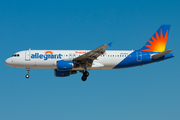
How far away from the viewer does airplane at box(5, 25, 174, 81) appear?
4797cm

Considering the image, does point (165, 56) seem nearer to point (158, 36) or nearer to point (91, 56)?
point (158, 36)

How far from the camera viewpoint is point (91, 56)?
48.2 m

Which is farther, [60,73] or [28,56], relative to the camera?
[60,73]

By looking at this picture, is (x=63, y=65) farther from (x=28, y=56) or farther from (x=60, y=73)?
(x=28, y=56)

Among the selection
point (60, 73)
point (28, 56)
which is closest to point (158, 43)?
point (60, 73)

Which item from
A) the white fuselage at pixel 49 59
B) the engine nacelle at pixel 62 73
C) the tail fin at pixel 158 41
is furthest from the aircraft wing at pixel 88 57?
the tail fin at pixel 158 41

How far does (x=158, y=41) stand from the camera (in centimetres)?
5431

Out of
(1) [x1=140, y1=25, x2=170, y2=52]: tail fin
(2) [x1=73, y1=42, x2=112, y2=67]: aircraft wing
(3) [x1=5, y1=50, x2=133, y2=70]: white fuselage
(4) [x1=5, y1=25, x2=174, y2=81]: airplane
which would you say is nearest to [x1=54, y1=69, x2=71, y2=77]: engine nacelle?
(4) [x1=5, y1=25, x2=174, y2=81]: airplane

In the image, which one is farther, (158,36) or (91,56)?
(158,36)

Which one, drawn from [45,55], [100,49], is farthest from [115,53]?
[45,55]

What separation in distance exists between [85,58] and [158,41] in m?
13.8

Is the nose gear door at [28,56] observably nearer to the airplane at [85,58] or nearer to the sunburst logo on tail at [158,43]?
the airplane at [85,58]

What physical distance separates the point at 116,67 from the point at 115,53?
2202 mm

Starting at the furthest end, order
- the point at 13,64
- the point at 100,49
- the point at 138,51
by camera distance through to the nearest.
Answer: the point at 138,51 < the point at 13,64 < the point at 100,49
